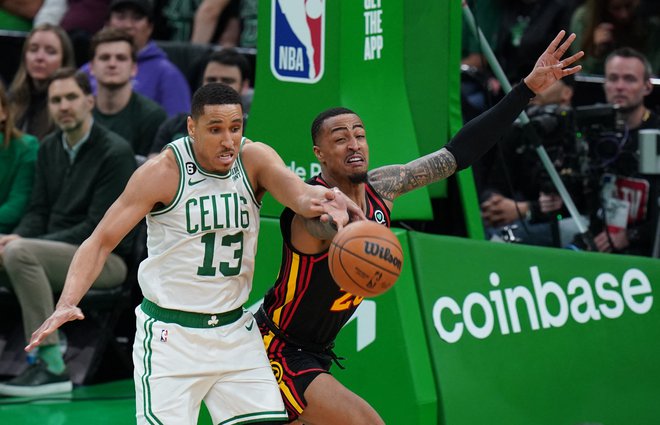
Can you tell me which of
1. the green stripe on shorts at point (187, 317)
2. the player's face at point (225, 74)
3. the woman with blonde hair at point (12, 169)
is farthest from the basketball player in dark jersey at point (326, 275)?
the woman with blonde hair at point (12, 169)

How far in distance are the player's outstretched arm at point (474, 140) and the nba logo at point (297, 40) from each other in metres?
0.89

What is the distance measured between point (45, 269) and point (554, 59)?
4.08 meters

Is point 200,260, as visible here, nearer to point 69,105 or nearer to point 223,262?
point 223,262

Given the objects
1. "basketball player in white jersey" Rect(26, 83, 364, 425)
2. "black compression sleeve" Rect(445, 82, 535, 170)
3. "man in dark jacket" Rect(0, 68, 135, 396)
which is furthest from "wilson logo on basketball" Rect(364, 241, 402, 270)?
"man in dark jacket" Rect(0, 68, 135, 396)

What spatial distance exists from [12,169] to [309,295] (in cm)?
409

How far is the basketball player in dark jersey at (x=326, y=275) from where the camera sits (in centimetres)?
540

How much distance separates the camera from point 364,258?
15.5 feet

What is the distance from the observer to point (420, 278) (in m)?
6.37

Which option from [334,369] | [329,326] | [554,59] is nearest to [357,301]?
[329,326]

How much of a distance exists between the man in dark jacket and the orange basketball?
384 cm

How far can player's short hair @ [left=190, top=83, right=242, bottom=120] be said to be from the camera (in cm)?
512

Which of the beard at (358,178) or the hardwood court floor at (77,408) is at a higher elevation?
the beard at (358,178)

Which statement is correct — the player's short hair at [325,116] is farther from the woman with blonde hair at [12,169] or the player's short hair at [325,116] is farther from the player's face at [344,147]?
the woman with blonde hair at [12,169]

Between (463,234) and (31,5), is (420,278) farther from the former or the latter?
(31,5)
